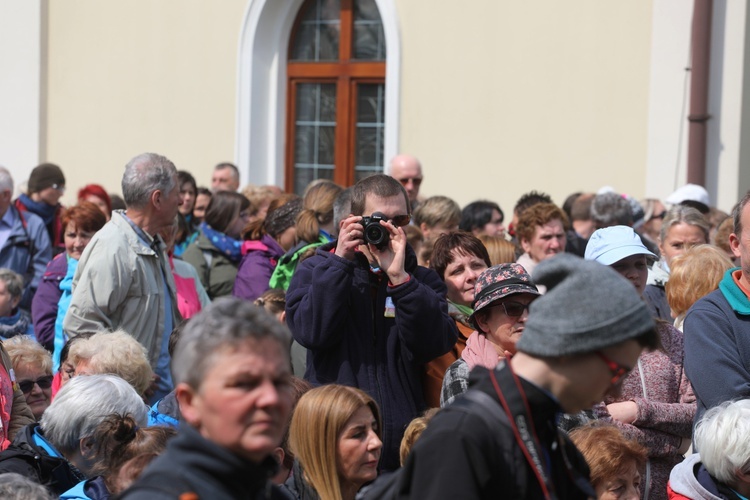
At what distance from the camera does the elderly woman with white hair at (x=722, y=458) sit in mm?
3631

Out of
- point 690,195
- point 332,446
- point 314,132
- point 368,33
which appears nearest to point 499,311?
point 332,446

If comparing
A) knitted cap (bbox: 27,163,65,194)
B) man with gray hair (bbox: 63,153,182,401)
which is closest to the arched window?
knitted cap (bbox: 27,163,65,194)

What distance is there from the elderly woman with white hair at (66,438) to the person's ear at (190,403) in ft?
6.00

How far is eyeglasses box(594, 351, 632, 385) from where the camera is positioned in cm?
226

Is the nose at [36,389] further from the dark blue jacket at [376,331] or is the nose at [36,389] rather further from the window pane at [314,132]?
the window pane at [314,132]

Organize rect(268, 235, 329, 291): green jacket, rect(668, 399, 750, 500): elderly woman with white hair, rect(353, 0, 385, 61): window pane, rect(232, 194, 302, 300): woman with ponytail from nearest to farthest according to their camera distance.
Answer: rect(668, 399, 750, 500): elderly woman with white hair < rect(268, 235, 329, 291): green jacket < rect(232, 194, 302, 300): woman with ponytail < rect(353, 0, 385, 61): window pane

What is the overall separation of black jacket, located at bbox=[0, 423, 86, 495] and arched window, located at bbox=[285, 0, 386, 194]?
8.83 metres

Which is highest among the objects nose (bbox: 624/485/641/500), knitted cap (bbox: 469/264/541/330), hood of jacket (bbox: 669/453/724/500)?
knitted cap (bbox: 469/264/541/330)

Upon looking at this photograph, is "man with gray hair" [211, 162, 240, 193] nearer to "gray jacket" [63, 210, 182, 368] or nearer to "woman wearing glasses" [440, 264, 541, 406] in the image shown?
"gray jacket" [63, 210, 182, 368]

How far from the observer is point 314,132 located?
13.1 metres

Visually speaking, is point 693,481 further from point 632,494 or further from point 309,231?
point 309,231

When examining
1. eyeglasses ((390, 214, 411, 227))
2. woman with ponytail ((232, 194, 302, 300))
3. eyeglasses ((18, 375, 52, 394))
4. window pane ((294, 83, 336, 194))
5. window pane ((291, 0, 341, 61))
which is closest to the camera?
eyeglasses ((390, 214, 411, 227))

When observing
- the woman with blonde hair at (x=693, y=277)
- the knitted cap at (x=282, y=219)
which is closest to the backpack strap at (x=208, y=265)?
the knitted cap at (x=282, y=219)

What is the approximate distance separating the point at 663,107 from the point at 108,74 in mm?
6629
